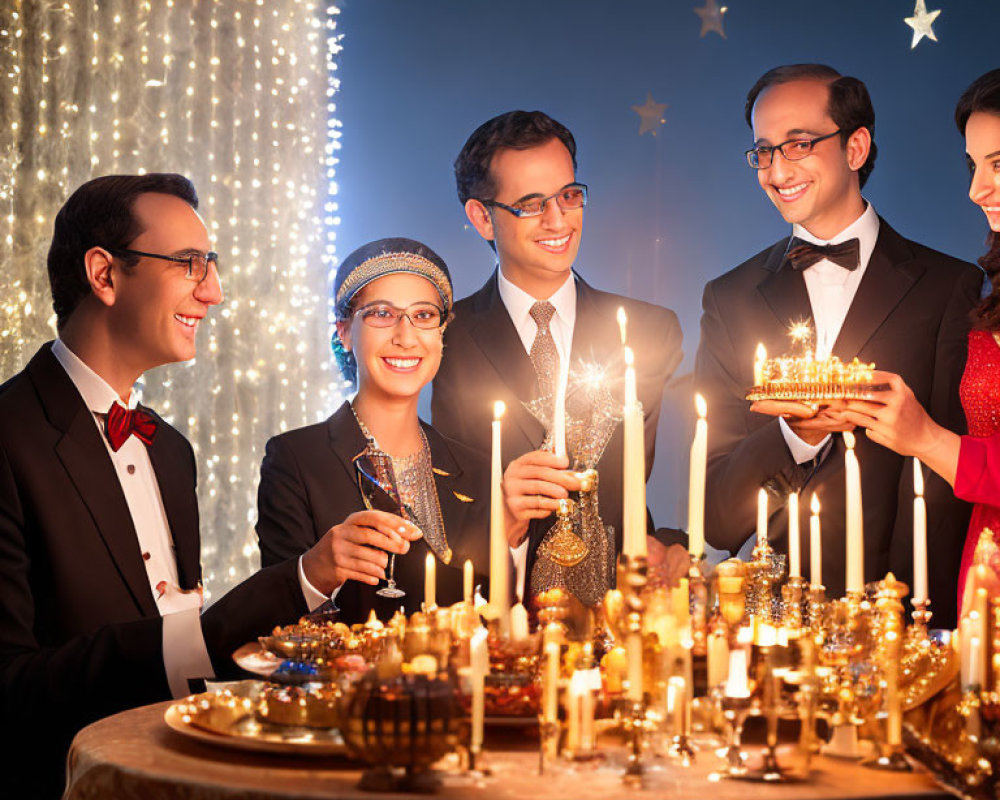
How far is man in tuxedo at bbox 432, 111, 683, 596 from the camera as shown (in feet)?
13.5

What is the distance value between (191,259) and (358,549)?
1305 mm

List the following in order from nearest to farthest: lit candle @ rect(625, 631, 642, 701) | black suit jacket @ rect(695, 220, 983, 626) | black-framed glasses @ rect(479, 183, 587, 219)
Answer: lit candle @ rect(625, 631, 642, 701) < black suit jacket @ rect(695, 220, 983, 626) < black-framed glasses @ rect(479, 183, 587, 219)

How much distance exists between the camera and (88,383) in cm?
327

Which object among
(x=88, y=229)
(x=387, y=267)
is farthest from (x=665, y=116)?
(x=88, y=229)

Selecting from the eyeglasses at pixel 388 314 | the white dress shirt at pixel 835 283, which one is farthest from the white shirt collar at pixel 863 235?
the eyeglasses at pixel 388 314

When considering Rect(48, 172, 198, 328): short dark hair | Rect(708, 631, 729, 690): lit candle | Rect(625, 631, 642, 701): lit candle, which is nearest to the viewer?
Rect(625, 631, 642, 701): lit candle

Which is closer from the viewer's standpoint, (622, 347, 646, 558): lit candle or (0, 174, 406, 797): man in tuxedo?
(622, 347, 646, 558): lit candle

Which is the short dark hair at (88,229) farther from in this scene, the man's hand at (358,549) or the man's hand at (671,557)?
the man's hand at (671,557)

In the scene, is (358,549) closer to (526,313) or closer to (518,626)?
(518,626)

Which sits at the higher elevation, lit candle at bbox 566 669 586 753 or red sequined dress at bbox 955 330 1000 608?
red sequined dress at bbox 955 330 1000 608

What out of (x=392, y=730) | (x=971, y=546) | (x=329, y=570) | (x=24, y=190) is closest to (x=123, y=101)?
(x=24, y=190)

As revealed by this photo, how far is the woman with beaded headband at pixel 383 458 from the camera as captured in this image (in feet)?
11.8


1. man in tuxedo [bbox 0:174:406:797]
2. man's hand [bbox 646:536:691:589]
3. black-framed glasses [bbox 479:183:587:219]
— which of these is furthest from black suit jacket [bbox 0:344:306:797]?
black-framed glasses [bbox 479:183:587:219]

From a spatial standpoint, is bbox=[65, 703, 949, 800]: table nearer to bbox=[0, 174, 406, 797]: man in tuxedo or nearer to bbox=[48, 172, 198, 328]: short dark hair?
bbox=[0, 174, 406, 797]: man in tuxedo
